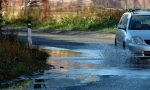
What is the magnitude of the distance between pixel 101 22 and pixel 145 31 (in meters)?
22.0

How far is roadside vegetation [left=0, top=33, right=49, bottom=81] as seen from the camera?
560 inches

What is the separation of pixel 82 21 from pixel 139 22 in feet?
73.8

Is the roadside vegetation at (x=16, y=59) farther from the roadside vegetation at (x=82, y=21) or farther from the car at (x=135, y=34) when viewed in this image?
the roadside vegetation at (x=82, y=21)

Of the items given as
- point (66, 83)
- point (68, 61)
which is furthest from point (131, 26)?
point (66, 83)

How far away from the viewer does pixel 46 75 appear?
48.3 ft

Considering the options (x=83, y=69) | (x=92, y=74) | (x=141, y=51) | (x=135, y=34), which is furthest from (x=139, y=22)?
(x=92, y=74)

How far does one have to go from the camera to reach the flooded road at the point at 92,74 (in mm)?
12738

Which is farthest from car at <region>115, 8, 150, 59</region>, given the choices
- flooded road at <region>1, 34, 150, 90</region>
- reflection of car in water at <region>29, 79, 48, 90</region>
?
reflection of car in water at <region>29, 79, 48, 90</region>

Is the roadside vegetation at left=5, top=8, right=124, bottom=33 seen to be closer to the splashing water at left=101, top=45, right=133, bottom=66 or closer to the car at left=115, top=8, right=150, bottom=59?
the car at left=115, top=8, right=150, bottom=59

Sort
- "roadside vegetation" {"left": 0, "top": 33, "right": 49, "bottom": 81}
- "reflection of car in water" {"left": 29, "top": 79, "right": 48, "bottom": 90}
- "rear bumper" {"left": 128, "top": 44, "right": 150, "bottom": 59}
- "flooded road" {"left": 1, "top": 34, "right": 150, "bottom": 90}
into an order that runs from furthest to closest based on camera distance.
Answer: "rear bumper" {"left": 128, "top": 44, "right": 150, "bottom": 59}
"roadside vegetation" {"left": 0, "top": 33, "right": 49, "bottom": 81}
"flooded road" {"left": 1, "top": 34, "right": 150, "bottom": 90}
"reflection of car in water" {"left": 29, "top": 79, "right": 48, "bottom": 90}

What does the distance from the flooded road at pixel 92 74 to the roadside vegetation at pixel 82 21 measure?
63.1 ft

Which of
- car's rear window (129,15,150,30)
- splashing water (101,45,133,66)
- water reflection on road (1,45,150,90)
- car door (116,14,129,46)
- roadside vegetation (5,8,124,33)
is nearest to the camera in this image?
water reflection on road (1,45,150,90)

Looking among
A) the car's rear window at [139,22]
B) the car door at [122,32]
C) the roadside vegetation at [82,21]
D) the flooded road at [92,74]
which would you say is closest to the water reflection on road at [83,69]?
the flooded road at [92,74]

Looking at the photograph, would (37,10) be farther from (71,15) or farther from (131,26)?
(131,26)
